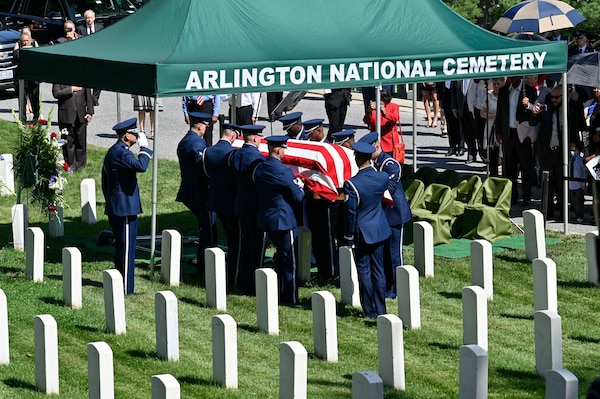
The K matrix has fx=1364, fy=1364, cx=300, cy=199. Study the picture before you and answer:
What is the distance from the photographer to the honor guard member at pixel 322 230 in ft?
49.8

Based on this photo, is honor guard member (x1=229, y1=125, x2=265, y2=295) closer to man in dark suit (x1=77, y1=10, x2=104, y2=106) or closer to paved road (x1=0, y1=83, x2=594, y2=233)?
paved road (x1=0, y1=83, x2=594, y2=233)

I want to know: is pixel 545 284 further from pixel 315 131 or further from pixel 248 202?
pixel 315 131

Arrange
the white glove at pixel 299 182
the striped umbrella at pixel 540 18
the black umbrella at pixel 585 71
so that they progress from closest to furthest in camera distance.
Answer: the white glove at pixel 299 182
the black umbrella at pixel 585 71
the striped umbrella at pixel 540 18

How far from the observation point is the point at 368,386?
28.0 feet

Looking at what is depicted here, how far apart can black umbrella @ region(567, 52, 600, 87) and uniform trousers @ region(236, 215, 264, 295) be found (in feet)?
20.3

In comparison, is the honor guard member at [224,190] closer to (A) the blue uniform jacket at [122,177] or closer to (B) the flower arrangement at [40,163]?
(A) the blue uniform jacket at [122,177]

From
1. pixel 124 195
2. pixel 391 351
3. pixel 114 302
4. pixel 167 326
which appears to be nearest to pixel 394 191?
pixel 124 195

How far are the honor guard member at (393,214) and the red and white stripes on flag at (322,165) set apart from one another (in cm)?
41

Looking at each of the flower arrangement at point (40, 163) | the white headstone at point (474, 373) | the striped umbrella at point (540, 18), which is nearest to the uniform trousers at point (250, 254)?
the flower arrangement at point (40, 163)

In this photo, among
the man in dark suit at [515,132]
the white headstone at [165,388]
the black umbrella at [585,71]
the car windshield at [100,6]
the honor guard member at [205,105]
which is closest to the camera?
the white headstone at [165,388]

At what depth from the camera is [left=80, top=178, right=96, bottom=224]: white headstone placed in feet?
59.6

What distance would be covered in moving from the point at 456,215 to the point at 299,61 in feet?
11.0

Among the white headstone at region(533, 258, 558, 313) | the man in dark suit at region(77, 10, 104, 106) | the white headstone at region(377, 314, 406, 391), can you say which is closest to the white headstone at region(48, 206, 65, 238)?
the white headstone at region(533, 258, 558, 313)

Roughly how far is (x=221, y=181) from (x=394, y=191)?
1910 millimetres
